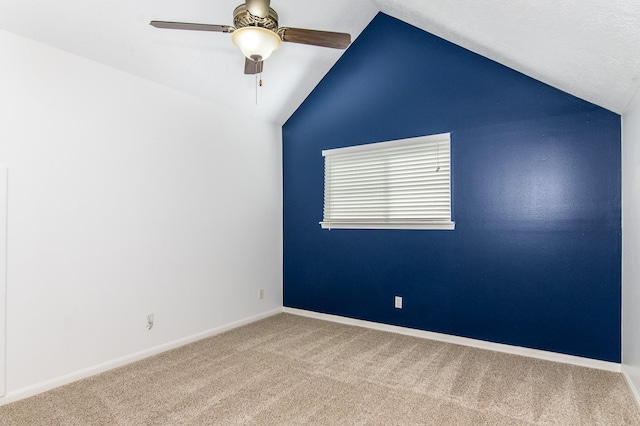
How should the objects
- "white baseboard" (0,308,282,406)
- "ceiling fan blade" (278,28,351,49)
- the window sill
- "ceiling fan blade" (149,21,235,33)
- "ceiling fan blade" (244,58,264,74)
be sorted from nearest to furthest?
"ceiling fan blade" (149,21,235,33), "ceiling fan blade" (278,28,351,49), "white baseboard" (0,308,282,406), "ceiling fan blade" (244,58,264,74), the window sill

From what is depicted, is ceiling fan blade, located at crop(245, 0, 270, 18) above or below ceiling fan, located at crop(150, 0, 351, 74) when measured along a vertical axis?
above

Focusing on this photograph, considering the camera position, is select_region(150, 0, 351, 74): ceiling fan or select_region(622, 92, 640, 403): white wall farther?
select_region(622, 92, 640, 403): white wall

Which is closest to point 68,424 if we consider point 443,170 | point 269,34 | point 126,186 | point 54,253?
point 54,253

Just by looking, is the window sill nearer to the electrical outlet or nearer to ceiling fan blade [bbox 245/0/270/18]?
the electrical outlet

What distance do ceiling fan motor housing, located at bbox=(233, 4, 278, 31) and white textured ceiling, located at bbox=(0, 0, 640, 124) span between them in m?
0.85

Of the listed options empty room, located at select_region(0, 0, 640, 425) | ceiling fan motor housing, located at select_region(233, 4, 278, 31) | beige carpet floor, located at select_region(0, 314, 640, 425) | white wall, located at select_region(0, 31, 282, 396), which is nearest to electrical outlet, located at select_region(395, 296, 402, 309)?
empty room, located at select_region(0, 0, 640, 425)

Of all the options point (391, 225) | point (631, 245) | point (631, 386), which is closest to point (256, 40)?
point (391, 225)

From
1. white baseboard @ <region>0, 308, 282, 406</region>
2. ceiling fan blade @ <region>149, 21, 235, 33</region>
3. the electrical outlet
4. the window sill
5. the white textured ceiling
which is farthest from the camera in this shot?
the electrical outlet

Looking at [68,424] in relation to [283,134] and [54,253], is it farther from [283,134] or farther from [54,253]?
[283,134]

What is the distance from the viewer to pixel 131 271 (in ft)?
10.5

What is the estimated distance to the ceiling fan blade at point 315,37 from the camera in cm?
237

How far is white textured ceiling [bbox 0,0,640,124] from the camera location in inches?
82.5

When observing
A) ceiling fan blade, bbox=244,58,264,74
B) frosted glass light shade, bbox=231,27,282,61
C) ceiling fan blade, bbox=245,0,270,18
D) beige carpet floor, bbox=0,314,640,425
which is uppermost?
ceiling fan blade, bbox=245,0,270,18

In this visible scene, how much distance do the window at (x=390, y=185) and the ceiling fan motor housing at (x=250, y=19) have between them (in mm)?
2078
